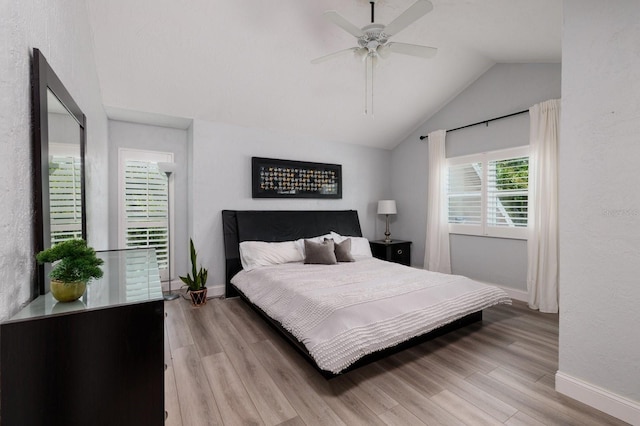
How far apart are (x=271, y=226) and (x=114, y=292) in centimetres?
309

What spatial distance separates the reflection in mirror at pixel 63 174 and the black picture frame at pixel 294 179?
2502mm

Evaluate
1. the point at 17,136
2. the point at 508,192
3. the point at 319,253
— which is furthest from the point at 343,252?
the point at 17,136

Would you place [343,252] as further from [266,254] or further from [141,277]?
[141,277]

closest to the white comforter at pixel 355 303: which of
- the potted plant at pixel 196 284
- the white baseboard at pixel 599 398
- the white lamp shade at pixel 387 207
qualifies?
the potted plant at pixel 196 284

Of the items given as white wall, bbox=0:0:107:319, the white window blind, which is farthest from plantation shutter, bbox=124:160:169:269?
the white window blind

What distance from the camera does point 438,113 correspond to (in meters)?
4.79

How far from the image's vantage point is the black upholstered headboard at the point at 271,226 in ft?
12.9

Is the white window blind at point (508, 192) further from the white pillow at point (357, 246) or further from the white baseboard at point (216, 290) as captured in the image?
the white baseboard at point (216, 290)

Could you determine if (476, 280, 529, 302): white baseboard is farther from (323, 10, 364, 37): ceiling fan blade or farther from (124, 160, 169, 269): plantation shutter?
A: (124, 160, 169, 269): plantation shutter

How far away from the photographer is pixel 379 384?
2037mm

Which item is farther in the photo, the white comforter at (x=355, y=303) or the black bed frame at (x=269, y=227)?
the black bed frame at (x=269, y=227)

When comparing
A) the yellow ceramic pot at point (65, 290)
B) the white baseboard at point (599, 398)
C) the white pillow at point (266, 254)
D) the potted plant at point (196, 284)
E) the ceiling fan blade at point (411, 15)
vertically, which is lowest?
the white baseboard at point (599, 398)

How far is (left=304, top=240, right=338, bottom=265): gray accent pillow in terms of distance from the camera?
3.70 metres

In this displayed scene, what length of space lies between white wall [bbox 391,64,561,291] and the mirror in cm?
451
